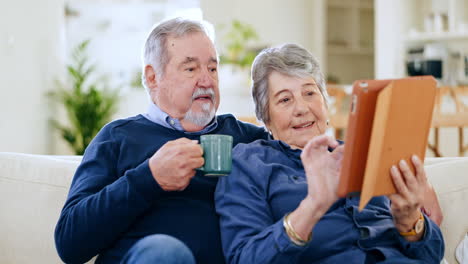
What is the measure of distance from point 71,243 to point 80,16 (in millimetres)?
6192

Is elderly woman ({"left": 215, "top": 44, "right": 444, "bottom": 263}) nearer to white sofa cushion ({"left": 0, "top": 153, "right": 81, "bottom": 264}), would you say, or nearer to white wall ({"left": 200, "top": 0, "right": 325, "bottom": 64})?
white sofa cushion ({"left": 0, "top": 153, "right": 81, "bottom": 264})

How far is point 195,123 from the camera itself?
1739mm

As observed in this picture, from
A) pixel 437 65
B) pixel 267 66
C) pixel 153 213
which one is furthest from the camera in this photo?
pixel 437 65

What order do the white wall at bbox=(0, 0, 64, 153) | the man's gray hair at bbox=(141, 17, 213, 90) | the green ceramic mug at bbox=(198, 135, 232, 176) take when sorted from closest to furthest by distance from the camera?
the green ceramic mug at bbox=(198, 135, 232, 176) → the man's gray hair at bbox=(141, 17, 213, 90) → the white wall at bbox=(0, 0, 64, 153)

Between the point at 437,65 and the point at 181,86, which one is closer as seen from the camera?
the point at 181,86

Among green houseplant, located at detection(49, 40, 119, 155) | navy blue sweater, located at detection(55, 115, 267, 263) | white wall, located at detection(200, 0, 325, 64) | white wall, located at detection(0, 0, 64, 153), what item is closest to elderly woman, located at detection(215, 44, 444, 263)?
navy blue sweater, located at detection(55, 115, 267, 263)

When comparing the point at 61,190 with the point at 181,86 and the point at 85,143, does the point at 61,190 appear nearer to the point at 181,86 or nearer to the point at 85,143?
the point at 181,86

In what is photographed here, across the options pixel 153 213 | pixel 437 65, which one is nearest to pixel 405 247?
pixel 153 213

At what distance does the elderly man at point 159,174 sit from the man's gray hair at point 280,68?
115 millimetres

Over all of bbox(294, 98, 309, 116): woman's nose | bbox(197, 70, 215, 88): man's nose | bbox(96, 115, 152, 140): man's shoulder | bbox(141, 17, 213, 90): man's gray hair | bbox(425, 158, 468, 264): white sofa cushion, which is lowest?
bbox(425, 158, 468, 264): white sofa cushion

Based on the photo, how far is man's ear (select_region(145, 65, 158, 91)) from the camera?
6.08ft

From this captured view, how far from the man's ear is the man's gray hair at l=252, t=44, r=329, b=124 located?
305 millimetres

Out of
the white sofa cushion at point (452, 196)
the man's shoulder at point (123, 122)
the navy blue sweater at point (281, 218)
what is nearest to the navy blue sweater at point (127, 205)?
the man's shoulder at point (123, 122)

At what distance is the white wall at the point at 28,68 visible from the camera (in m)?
4.38
